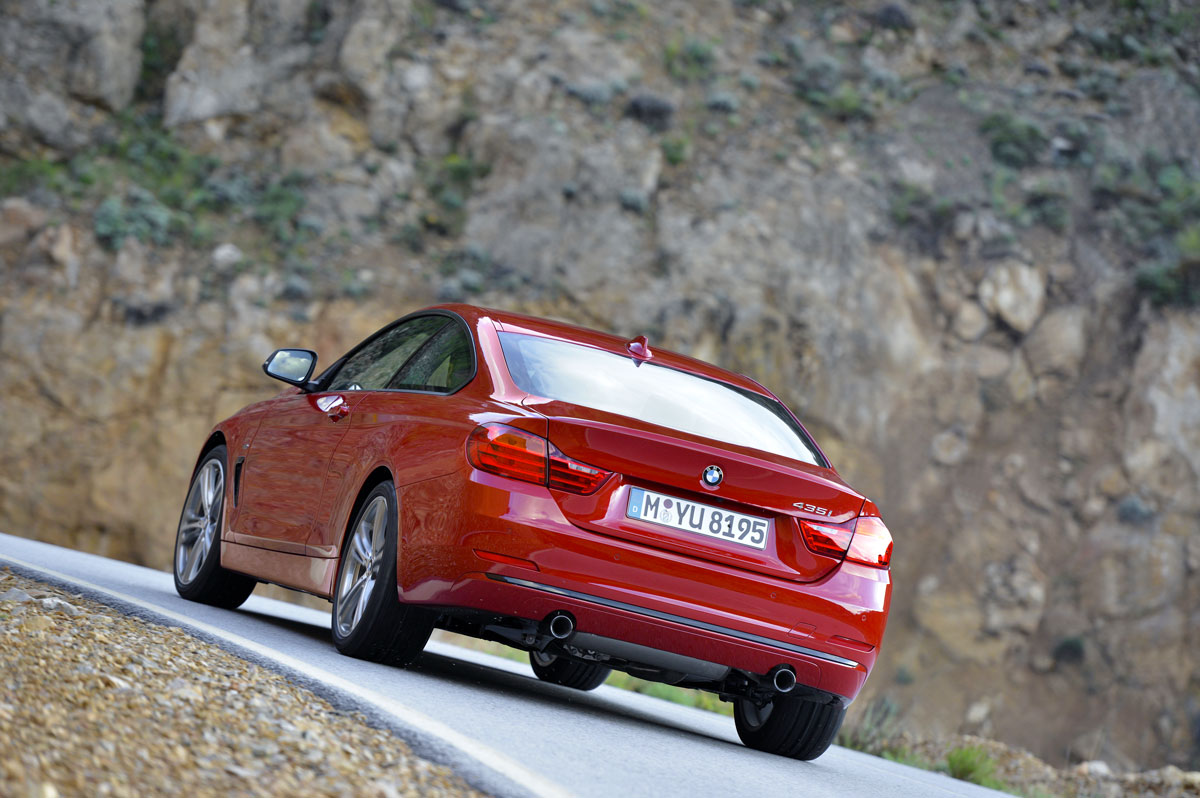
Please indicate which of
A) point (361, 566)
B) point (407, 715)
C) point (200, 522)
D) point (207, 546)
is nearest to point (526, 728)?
point (407, 715)

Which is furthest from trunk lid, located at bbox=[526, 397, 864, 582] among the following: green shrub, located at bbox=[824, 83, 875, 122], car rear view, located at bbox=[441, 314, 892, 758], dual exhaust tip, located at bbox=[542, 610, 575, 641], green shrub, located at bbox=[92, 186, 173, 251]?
green shrub, located at bbox=[824, 83, 875, 122]

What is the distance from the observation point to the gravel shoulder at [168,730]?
3.27m

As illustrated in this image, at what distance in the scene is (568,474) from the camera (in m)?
5.23

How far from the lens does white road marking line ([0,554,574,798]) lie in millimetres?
3975

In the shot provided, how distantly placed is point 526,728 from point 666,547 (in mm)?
860

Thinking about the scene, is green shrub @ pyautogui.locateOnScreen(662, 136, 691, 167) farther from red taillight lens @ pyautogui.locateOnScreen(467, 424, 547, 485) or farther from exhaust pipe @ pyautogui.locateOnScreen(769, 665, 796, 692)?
red taillight lens @ pyautogui.locateOnScreen(467, 424, 547, 485)

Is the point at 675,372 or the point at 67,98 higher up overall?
the point at 67,98

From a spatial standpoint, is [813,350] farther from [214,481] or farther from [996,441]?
[214,481]

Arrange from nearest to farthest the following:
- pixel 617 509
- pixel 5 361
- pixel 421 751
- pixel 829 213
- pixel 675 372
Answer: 1. pixel 421 751
2. pixel 617 509
3. pixel 675 372
4. pixel 5 361
5. pixel 829 213

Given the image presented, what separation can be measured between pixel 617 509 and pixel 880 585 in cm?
122

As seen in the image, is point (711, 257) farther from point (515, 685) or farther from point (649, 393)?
point (649, 393)

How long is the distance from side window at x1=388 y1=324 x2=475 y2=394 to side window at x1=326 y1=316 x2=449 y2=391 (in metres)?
0.12

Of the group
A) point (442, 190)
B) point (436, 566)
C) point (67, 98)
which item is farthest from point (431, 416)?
point (67, 98)

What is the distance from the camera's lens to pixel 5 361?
23438 millimetres
